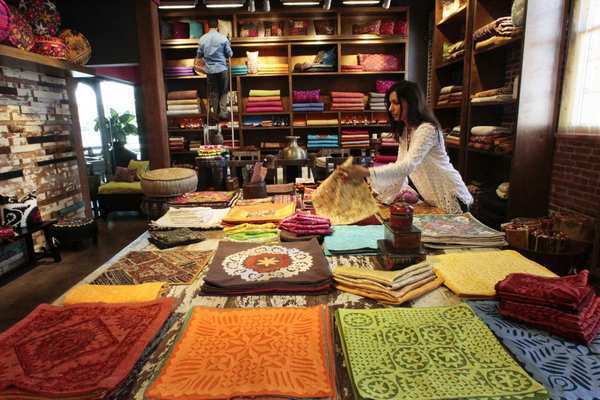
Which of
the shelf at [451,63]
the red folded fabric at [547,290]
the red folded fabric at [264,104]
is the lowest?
the red folded fabric at [547,290]

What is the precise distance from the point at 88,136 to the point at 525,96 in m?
8.63

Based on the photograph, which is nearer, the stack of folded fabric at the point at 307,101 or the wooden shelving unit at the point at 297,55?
the wooden shelving unit at the point at 297,55

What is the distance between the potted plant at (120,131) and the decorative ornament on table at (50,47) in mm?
4364

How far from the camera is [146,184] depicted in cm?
308

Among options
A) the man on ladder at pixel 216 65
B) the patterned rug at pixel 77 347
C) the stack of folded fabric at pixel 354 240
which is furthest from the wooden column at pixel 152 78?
the patterned rug at pixel 77 347

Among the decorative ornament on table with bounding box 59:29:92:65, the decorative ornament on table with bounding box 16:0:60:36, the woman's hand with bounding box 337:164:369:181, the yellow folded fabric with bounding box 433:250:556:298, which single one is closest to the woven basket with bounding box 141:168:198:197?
the woman's hand with bounding box 337:164:369:181

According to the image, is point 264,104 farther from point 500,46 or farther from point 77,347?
point 77,347

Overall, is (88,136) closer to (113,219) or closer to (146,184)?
(113,219)

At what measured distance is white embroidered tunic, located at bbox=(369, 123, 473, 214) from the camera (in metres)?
2.36

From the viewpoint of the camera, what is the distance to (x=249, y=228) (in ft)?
6.93

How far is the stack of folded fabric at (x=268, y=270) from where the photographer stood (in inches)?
54.1

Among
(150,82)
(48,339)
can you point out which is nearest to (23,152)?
(150,82)

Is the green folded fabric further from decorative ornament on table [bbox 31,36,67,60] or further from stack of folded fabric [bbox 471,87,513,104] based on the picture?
decorative ornament on table [bbox 31,36,67,60]

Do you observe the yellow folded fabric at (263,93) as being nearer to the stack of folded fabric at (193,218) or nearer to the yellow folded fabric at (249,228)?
the stack of folded fabric at (193,218)
